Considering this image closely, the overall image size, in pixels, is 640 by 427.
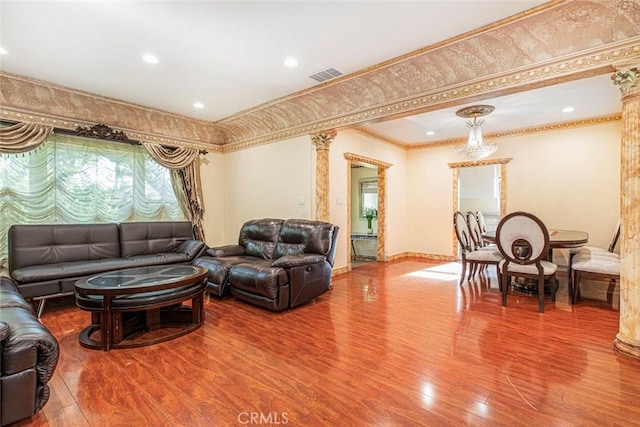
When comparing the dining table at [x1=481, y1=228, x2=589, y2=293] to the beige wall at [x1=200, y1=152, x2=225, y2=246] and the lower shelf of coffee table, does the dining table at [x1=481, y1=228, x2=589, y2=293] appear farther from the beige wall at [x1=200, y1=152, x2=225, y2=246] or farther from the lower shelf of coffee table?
the beige wall at [x1=200, y1=152, x2=225, y2=246]

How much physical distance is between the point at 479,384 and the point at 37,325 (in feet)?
9.28

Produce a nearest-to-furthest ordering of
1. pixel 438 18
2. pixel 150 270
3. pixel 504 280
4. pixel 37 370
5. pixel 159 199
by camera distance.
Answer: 1. pixel 37 370
2. pixel 438 18
3. pixel 150 270
4. pixel 504 280
5. pixel 159 199

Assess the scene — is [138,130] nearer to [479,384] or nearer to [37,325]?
[37,325]

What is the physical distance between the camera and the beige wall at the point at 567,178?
5.07m

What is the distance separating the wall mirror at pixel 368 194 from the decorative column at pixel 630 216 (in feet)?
17.8

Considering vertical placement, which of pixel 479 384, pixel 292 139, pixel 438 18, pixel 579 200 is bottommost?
pixel 479 384

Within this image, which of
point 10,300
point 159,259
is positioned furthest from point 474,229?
point 10,300

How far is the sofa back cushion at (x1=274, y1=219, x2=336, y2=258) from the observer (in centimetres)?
399

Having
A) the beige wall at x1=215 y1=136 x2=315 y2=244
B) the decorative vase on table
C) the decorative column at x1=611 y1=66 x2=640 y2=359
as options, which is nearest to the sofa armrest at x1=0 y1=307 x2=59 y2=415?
the beige wall at x1=215 y1=136 x2=315 y2=244

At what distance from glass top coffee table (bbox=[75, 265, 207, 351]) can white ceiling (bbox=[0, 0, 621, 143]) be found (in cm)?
229

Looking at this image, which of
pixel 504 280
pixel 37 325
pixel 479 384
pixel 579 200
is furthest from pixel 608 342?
pixel 37 325

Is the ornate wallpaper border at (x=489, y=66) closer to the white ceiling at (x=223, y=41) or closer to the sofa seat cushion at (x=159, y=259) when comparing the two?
the white ceiling at (x=223, y=41)

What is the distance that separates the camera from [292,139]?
17.0 feet

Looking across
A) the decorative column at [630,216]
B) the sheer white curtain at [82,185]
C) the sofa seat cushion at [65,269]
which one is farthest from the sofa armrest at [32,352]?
the decorative column at [630,216]
